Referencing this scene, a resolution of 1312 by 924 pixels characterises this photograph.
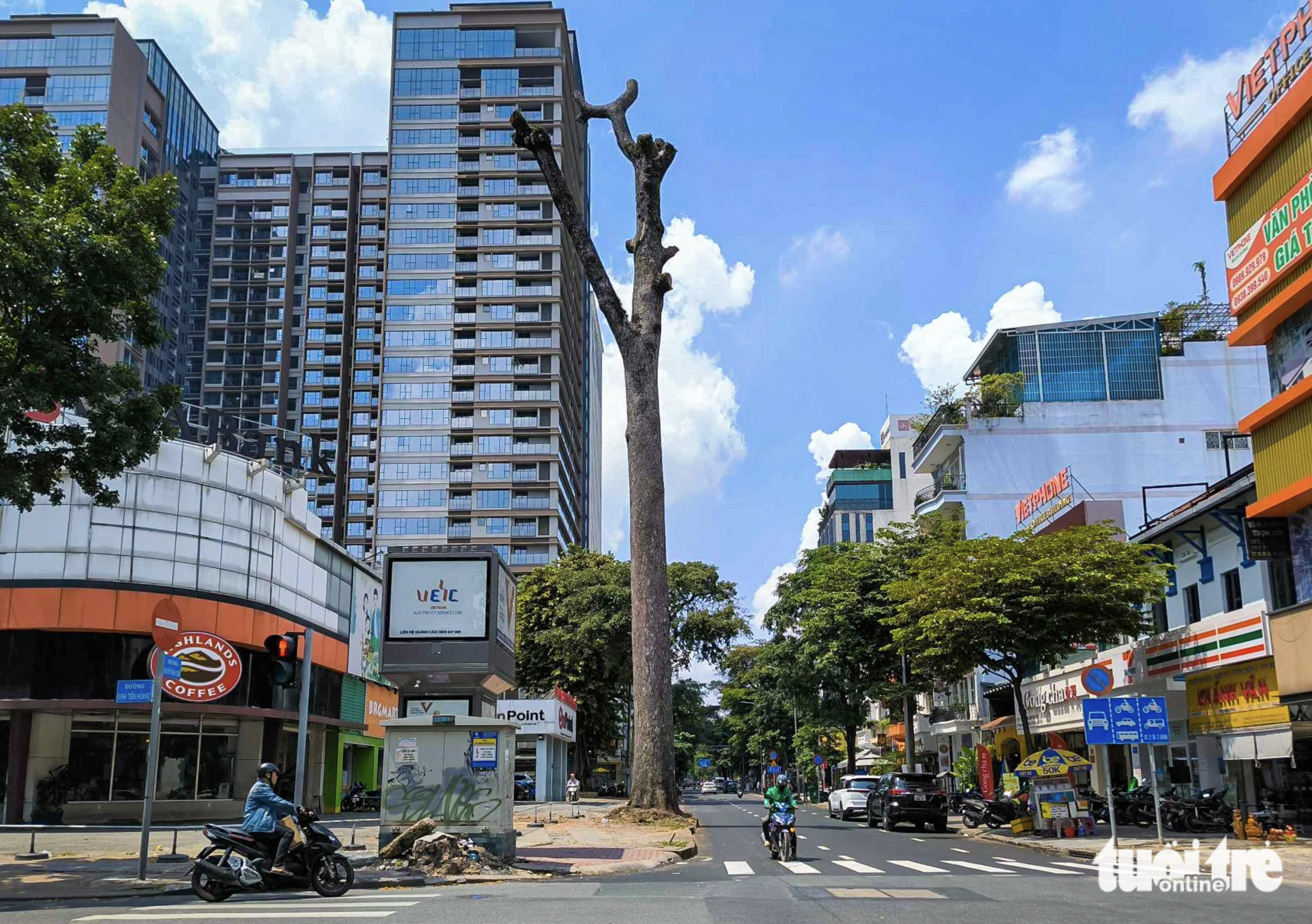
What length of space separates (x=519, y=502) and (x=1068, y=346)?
164ft

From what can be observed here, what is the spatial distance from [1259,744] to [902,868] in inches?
446

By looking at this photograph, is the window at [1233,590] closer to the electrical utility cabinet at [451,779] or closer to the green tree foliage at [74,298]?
the electrical utility cabinet at [451,779]

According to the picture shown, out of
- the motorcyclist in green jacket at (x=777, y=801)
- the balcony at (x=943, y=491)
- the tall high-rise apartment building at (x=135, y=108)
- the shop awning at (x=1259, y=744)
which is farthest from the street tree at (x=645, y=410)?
the tall high-rise apartment building at (x=135, y=108)

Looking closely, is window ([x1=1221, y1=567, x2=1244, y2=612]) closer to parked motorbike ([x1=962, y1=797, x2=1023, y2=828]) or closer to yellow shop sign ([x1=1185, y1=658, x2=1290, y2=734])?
yellow shop sign ([x1=1185, y1=658, x2=1290, y2=734])

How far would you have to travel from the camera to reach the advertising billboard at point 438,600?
18.9 m

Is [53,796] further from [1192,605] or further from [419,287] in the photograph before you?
[419,287]

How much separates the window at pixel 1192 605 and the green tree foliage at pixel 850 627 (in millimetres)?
12143

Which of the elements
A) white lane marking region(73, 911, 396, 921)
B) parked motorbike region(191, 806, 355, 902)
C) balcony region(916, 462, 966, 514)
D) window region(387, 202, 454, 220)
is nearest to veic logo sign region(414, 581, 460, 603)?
parked motorbike region(191, 806, 355, 902)

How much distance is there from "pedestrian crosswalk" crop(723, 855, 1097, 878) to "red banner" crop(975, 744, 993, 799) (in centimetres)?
1458

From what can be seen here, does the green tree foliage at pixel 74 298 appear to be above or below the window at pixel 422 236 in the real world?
below

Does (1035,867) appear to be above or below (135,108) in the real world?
below

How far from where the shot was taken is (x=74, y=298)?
1541cm

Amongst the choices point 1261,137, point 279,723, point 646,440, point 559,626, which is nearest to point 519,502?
point 559,626

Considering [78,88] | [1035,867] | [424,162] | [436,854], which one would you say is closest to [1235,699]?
[1035,867]
